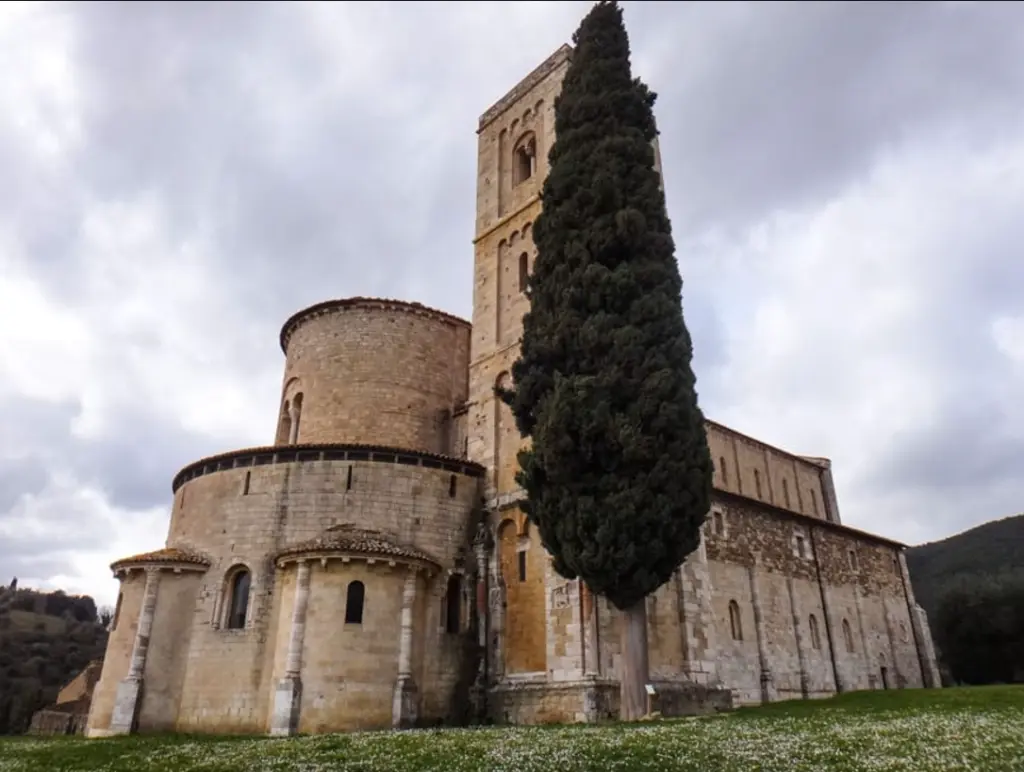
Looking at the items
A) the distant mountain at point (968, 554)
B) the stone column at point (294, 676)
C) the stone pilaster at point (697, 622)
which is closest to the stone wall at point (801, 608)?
the stone pilaster at point (697, 622)

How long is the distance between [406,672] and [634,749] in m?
9.76

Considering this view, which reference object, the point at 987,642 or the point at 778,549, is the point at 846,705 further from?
the point at 987,642

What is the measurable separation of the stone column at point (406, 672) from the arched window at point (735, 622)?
36.6 ft

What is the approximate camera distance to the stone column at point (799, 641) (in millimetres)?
Answer: 25719

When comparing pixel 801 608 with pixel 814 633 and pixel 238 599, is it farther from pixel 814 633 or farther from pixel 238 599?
pixel 238 599

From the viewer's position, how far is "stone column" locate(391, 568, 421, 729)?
18.3 m

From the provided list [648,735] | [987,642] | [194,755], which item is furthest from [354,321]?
[987,642]

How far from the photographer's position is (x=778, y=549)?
2738 centimetres

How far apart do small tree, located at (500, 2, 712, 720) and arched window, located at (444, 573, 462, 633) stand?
4.40 m

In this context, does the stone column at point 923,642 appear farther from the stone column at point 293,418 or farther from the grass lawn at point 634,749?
the stone column at point 293,418

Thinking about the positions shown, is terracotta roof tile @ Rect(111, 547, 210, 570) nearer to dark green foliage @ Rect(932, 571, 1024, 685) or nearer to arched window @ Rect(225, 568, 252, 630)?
arched window @ Rect(225, 568, 252, 630)

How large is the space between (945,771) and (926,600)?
52.4 m

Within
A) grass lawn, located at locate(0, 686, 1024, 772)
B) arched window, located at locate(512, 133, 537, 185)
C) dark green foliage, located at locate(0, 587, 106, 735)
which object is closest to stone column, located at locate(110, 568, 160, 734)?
grass lawn, located at locate(0, 686, 1024, 772)

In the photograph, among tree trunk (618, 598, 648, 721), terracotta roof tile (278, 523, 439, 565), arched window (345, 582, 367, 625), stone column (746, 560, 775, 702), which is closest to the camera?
tree trunk (618, 598, 648, 721)
